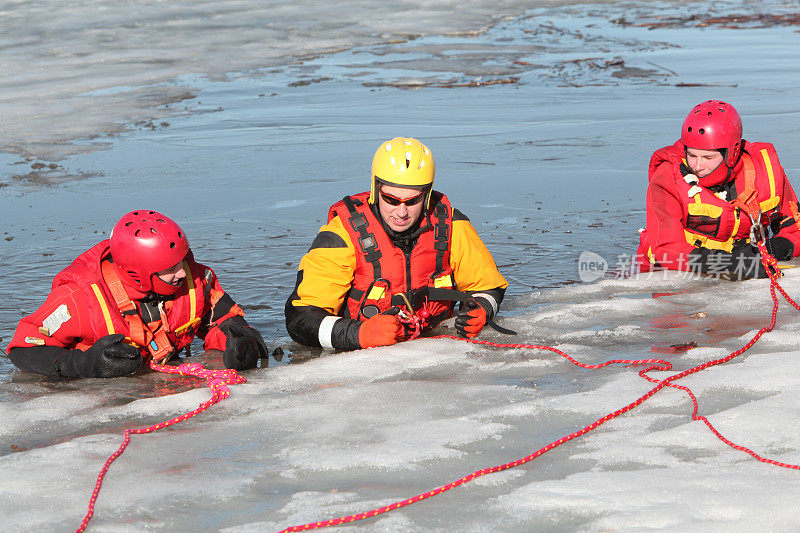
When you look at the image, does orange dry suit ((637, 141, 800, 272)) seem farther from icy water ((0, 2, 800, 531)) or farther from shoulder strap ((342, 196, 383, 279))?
shoulder strap ((342, 196, 383, 279))

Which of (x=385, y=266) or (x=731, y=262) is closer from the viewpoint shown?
(x=385, y=266)

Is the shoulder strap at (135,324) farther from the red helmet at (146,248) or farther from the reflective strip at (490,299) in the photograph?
the reflective strip at (490,299)

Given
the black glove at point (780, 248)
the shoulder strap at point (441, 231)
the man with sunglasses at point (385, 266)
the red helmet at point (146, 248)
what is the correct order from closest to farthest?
the red helmet at point (146, 248), the man with sunglasses at point (385, 266), the shoulder strap at point (441, 231), the black glove at point (780, 248)

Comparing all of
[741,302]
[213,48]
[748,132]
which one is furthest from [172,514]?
[213,48]

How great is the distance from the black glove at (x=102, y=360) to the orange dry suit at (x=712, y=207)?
352 centimetres

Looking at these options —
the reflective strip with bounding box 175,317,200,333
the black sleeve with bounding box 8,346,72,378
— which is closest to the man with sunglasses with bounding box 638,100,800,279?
the reflective strip with bounding box 175,317,200,333

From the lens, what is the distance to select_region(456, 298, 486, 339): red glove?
5.07m

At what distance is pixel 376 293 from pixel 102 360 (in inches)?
56.5

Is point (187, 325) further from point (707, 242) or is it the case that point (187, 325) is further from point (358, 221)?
point (707, 242)

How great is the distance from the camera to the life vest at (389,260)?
496cm

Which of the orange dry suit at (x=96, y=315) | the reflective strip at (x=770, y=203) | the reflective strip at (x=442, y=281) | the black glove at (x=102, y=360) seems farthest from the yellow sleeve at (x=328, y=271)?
the reflective strip at (x=770, y=203)

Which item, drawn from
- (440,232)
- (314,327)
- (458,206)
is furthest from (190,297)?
(458,206)

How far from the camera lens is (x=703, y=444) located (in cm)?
359

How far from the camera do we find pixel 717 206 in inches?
243
